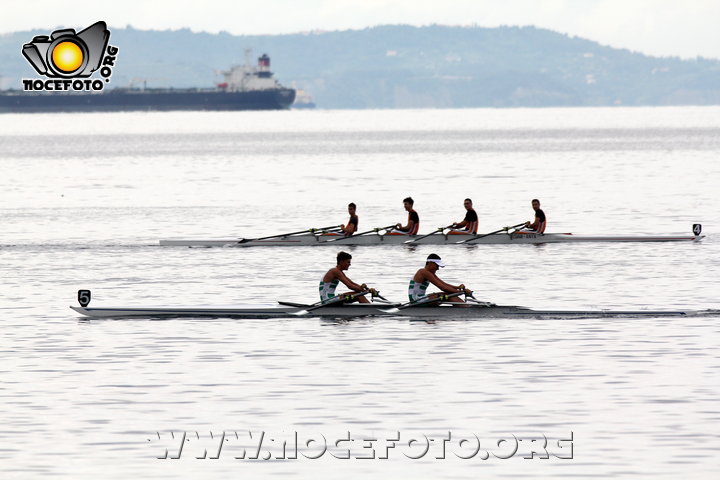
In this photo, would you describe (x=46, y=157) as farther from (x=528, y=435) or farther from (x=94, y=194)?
(x=528, y=435)

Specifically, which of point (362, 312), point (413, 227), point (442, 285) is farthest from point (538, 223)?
point (442, 285)

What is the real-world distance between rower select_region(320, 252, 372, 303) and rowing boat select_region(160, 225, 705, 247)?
16816 mm

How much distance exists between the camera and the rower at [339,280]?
2814 cm

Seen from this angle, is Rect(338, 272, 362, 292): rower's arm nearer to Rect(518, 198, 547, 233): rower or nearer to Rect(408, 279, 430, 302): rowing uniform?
Rect(408, 279, 430, 302): rowing uniform

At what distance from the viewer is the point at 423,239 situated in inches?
1847

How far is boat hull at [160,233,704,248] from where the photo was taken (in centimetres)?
4653

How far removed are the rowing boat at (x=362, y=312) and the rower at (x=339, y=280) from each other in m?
0.29

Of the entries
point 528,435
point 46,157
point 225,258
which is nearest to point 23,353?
point 528,435

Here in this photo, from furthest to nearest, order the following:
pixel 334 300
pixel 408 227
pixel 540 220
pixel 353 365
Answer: pixel 540 220, pixel 408 227, pixel 334 300, pixel 353 365

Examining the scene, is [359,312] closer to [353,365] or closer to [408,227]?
[353,365]

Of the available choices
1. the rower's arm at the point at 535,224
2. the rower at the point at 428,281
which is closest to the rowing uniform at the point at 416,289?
the rower at the point at 428,281

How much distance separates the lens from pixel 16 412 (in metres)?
20.7

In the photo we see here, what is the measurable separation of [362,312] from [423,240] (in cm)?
1790

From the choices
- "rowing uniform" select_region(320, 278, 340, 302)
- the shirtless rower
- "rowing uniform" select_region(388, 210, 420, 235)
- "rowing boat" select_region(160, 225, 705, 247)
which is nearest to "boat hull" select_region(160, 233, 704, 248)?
"rowing boat" select_region(160, 225, 705, 247)
